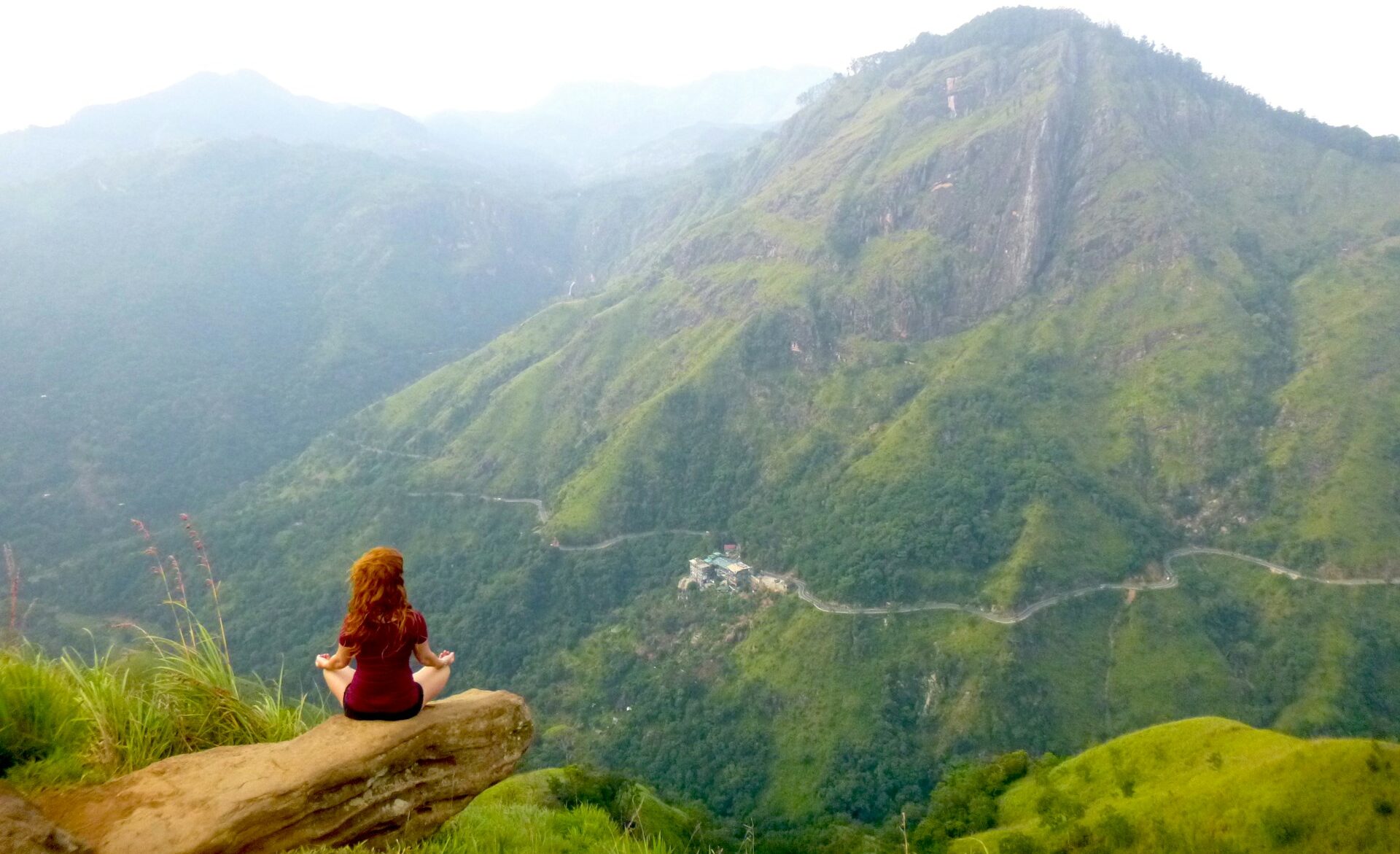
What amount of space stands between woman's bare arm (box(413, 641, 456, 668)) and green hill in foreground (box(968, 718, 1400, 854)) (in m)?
25.2

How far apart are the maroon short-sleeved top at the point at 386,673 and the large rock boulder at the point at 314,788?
0.27 m

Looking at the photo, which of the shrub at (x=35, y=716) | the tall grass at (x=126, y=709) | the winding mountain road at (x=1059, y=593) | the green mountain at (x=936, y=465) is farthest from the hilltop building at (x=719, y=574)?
the shrub at (x=35, y=716)

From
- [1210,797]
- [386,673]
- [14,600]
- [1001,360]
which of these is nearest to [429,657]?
[386,673]

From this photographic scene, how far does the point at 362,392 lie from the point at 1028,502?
16333 cm

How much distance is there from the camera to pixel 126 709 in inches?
280

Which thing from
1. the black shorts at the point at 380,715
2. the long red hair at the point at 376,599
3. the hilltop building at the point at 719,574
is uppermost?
the long red hair at the point at 376,599

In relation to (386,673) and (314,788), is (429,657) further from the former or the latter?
(314,788)

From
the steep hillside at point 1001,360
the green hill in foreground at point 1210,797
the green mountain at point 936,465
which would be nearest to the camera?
the green hill in foreground at point 1210,797

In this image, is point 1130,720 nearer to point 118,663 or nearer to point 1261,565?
point 1261,565

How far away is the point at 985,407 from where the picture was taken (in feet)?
341

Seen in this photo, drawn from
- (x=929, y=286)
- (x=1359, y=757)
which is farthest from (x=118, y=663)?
(x=929, y=286)

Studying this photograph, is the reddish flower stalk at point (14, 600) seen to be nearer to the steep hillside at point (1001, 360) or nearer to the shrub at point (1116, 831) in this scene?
the shrub at point (1116, 831)

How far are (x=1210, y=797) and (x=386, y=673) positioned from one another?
29122 mm

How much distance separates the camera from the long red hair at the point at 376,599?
7.01 m
